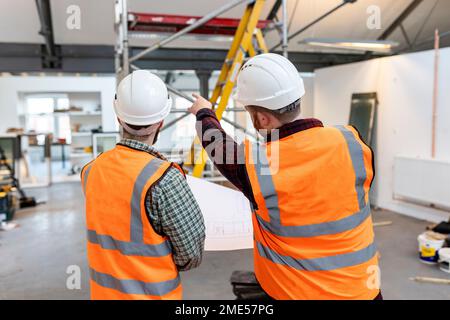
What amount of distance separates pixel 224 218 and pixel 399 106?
5286mm

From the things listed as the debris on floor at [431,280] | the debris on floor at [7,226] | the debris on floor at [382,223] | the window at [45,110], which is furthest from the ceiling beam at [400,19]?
the window at [45,110]

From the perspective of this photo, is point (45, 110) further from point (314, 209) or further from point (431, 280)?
point (314, 209)

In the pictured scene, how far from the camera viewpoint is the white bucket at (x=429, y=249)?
14.0 ft

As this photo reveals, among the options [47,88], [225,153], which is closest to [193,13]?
[225,153]

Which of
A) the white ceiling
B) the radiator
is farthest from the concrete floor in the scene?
the white ceiling

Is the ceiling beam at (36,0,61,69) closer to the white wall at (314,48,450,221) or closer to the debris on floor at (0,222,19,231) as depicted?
the debris on floor at (0,222,19,231)

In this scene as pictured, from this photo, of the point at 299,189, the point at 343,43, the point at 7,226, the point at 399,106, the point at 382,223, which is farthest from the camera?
the point at 399,106

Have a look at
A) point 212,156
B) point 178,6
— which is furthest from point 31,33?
point 212,156

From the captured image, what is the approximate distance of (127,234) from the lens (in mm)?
1340

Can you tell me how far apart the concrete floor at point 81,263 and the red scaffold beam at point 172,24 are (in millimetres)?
2631

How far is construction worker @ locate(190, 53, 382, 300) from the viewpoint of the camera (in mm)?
1246

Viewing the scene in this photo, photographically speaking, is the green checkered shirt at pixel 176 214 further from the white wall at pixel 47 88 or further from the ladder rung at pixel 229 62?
the white wall at pixel 47 88

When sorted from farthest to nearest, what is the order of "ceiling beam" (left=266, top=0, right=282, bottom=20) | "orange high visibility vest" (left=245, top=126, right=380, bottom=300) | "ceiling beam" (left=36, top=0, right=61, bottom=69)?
1. "ceiling beam" (left=266, top=0, right=282, bottom=20)
2. "ceiling beam" (left=36, top=0, right=61, bottom=69)
3. "orange high visibility vest" (left=245, top=126, right=380, bottom=300)
